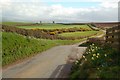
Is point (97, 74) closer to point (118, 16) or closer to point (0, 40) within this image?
point (118, 16)

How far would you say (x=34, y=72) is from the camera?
16.7m

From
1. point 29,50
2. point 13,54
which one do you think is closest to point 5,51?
point 13,54

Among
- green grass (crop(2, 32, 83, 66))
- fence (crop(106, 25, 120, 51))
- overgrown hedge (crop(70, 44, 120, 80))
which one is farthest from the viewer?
green grass (crop(2, 32, 83, 66))

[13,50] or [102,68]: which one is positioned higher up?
[102,68]

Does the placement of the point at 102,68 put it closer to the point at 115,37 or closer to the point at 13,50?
the point at 115,37

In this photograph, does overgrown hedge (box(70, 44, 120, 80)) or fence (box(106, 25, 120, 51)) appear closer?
overgrown hedge (box(70, 44, 120, 80))

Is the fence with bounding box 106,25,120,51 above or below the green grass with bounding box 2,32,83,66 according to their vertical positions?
above

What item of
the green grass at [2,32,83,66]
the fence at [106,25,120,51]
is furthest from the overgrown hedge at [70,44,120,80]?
the green grass at [2,32,83,66]

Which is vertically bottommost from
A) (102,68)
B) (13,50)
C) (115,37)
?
(13,50)

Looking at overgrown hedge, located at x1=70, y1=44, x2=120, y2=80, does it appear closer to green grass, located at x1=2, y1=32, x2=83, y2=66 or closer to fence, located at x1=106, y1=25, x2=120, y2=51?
fence, located at x1=106, y1=25, x2=120, y2=51

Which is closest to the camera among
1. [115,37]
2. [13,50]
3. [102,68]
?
[102,68]

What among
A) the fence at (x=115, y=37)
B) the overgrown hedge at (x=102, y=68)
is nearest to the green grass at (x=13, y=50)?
the fence at (x=115, y=37)

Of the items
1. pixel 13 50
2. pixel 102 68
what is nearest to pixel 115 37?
pixel 102 68

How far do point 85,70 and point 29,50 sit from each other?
15.4 m
